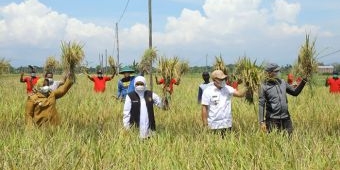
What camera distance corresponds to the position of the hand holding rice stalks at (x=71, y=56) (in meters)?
8.03

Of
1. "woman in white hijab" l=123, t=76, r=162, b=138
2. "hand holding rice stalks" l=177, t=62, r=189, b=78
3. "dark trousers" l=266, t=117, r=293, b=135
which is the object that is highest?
"hand holding rice stalks" l=177, t=62, r=189, b=78

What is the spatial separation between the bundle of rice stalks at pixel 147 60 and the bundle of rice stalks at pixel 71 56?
4.03 meters

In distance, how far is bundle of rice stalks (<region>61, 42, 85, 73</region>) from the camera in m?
8.03

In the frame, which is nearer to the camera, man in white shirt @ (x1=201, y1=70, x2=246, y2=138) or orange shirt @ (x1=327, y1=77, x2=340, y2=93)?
man in white shirt @ (x1=201, y1=70, x2=246, y2=138)

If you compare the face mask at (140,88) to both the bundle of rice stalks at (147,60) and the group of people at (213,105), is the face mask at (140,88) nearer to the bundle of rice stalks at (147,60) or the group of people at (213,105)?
the group of people at (213,105)

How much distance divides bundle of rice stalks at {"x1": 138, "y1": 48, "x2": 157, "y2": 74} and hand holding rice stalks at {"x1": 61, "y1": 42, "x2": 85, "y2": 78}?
13.2 feet

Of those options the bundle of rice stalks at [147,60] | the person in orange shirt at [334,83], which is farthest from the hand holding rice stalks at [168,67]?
the person in orange shirt at [334,83]

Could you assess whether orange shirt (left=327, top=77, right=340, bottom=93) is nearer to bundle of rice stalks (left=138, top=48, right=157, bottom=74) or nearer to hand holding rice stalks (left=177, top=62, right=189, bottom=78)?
hand holding rice stalks (left=177, top=62, right=189, bottom=78)

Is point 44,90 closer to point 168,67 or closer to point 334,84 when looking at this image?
point 168,67

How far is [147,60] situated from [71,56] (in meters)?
4.54

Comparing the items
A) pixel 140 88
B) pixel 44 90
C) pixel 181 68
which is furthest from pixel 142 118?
pixel 181 68

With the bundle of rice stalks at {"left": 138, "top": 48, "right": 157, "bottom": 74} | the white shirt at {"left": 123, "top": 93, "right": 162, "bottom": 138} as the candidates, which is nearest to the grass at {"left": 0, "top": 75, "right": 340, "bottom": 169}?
the white shirt at {"left": 123, "top": 93, "right": 162, "bottom": 138}

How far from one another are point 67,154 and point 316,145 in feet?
9.01

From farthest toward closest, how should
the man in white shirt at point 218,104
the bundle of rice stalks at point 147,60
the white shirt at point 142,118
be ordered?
the bundle of rice stalks at point 147,60
the man in white shirt at point 218,104
the white shirt at point 142,118
